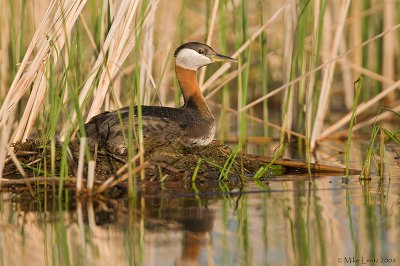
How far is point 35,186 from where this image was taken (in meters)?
6.89

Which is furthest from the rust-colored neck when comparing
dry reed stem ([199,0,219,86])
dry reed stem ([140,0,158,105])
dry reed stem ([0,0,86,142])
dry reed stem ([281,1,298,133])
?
dry reed stem ([0,0,86,142])

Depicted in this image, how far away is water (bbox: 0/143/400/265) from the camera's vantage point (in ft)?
16.2

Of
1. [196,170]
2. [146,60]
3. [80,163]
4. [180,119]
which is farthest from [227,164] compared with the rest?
[146,60]

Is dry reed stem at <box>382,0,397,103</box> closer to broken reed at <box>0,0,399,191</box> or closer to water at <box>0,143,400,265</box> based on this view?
broken reed at <box>0,0,399,191</box>

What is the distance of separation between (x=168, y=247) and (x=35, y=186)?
2.08 m

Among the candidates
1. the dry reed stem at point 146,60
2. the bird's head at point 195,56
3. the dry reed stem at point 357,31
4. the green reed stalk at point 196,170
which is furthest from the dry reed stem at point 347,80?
the green reed stalk at point 196,170

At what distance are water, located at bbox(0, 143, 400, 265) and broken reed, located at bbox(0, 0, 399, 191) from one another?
19.5 inches

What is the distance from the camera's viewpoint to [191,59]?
916 cm

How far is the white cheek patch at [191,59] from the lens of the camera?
29.9 ft

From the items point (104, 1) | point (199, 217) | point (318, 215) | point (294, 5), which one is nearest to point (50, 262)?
point (199, 217)

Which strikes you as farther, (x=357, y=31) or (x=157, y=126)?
(x=357, y=31)

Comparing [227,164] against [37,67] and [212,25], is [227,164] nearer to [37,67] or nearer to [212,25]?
[37,67]

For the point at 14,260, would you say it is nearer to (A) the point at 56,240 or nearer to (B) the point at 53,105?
(A) the point at 56,240

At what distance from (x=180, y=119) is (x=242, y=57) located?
Answer: 103 inches
